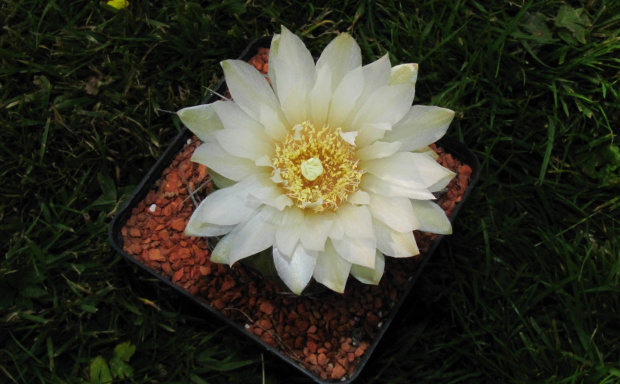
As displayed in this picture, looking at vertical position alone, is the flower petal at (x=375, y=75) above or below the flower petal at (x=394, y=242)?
above

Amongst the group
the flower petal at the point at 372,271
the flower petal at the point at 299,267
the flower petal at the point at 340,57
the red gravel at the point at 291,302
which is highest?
the flower petal at the point at 340,57

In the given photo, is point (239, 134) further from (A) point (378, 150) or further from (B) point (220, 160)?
(A) point (378, 150)

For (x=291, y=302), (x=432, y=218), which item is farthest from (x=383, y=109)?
(x=291, y=302)

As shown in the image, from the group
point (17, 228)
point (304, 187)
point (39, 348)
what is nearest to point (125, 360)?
point (39, 348)

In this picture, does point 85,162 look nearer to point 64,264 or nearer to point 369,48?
point 64,264

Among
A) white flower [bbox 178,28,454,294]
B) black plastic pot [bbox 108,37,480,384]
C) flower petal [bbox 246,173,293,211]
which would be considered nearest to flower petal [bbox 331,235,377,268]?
white flower [bbox 178,28,454,294]

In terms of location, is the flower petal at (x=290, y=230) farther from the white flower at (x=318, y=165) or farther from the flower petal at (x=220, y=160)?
the flower petal at (x=220, y=160)

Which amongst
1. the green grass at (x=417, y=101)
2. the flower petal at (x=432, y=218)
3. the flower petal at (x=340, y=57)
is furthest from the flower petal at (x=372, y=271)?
the green grass at (x=417, y=101)
